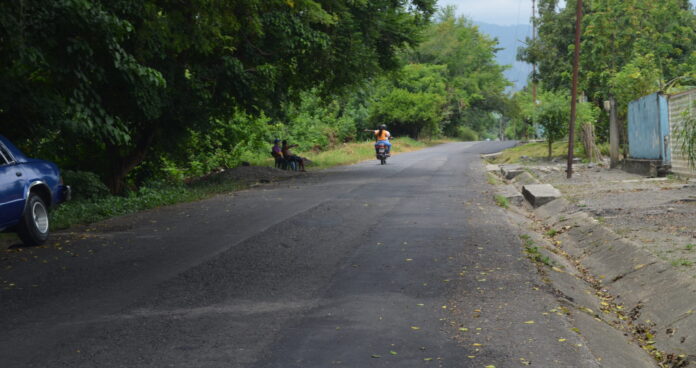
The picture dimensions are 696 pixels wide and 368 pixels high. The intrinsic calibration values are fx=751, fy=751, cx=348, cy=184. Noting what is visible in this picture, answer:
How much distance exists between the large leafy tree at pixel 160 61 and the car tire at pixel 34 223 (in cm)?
160

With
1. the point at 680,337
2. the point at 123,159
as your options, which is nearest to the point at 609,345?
the point at 680,337

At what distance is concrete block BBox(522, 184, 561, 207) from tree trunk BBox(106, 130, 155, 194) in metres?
10.2

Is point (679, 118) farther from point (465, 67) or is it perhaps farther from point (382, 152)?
point (465, 67)

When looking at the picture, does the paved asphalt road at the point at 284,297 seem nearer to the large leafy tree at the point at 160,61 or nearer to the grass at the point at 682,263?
the grass at the point at 682,263

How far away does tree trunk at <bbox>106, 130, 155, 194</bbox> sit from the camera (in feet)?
68.0

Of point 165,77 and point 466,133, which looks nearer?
point 165,77

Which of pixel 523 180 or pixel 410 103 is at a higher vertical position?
pixel 410 103

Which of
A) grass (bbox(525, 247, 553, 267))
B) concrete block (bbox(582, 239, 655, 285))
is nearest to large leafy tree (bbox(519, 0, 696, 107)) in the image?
concrete block (bbox(582, 239, 655, 285))

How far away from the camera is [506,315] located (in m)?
6.40

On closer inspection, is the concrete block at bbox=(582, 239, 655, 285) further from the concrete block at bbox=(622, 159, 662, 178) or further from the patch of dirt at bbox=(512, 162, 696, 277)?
the concrete block at bbox=(622, 159, 662, 178)

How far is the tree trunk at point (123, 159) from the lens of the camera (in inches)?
816

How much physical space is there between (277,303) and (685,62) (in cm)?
4261

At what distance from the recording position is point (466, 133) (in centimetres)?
9675

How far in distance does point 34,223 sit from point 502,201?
9.67m
